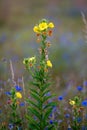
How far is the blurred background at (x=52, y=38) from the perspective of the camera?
29.4ft

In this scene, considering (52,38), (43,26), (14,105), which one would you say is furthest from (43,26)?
(52,38)

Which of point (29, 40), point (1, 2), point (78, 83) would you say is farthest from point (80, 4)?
point (78, 83)

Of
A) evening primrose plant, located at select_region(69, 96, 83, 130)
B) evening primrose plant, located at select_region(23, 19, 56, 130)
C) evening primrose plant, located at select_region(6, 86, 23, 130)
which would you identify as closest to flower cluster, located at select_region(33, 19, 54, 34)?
evening primrose plant, located at select_region(23, 19, 56, 130)

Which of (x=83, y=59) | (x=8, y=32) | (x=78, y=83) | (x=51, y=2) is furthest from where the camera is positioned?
(x=51, y=2)

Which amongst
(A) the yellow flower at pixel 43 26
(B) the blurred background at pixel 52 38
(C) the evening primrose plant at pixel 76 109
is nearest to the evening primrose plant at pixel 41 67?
(A) the yellow flower at pixel 43 26

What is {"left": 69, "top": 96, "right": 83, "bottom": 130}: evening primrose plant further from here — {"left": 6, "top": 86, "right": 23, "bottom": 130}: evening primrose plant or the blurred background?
the blurred background

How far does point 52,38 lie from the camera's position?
1238cm

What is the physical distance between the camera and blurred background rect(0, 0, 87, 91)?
8.95 m

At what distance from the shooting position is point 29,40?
13289 mm

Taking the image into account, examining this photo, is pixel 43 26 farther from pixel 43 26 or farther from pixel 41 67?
pixel 41 67

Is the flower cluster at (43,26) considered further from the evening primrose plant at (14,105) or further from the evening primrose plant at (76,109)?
the evening primrose plant at (76,109)

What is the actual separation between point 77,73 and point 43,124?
207 inches

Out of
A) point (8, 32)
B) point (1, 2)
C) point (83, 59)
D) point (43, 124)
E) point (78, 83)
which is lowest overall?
point (43, 124)

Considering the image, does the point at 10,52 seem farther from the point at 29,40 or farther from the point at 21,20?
the point at 21,20
